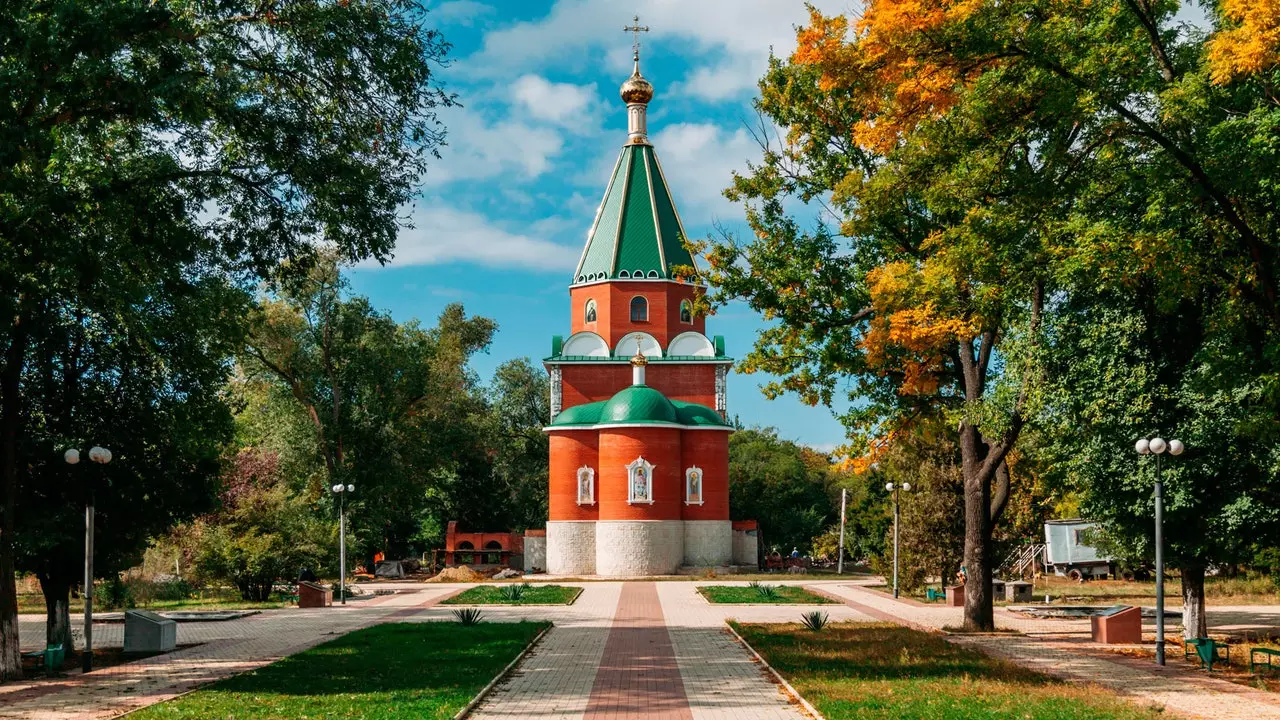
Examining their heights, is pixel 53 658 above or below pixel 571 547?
above

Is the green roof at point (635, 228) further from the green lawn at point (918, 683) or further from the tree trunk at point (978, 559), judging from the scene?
the green lawn at point (918, 683)

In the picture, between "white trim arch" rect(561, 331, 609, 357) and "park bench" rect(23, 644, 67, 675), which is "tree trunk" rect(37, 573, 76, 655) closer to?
"park bench" rect(23, 644, 67, 675)

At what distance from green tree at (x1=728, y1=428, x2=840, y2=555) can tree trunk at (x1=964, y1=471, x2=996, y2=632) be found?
33.9 metres

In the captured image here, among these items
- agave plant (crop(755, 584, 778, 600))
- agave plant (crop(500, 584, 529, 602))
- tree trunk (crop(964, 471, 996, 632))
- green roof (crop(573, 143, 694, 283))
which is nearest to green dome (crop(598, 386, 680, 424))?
green roof (crop(573, 143, 694, 283))

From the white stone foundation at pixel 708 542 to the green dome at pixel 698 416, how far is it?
383cm

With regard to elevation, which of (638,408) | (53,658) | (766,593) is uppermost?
(638,408)

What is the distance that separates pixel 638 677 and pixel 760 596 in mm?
15547

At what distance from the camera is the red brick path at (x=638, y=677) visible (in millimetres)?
11586

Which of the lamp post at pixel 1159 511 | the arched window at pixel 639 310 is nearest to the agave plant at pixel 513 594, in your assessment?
the lamp post at pixel 1159 511

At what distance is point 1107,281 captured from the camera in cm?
1393

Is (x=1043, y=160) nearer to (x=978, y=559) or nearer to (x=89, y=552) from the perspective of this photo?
(x=978, y=559)

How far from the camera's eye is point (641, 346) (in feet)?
157

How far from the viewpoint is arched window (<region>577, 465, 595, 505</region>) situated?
4491 cm

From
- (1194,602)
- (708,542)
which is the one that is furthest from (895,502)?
(708,542)
